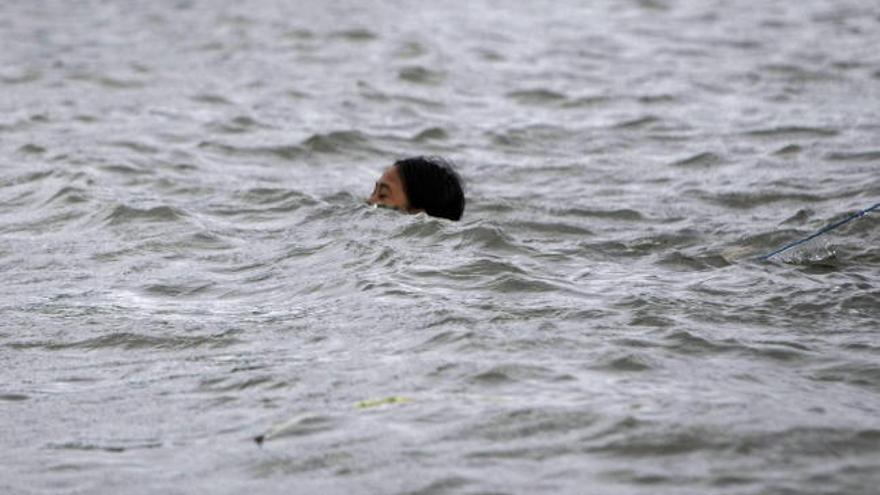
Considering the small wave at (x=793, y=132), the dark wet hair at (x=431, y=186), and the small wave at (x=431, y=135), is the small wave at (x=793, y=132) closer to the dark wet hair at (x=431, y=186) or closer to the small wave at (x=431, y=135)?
the small wave at (x=431, y=135)

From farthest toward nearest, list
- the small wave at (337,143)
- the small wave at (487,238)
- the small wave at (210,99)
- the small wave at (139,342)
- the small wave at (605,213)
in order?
1. the small wave at (210,99)
2. the small wave at (337,143)
3. the small wave at (605,213)
4. the small wave at (487,238)
5. the small wave at (139,342)

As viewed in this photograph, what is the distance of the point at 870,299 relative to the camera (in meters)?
6.77

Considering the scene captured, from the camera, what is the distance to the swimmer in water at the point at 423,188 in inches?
338

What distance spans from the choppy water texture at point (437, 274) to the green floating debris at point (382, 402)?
1 cm

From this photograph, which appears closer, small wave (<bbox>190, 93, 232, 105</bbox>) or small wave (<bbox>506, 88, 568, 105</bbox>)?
small wave (<bbox>190, 93, 232, 105</bbox>)

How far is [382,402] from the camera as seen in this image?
523 cm

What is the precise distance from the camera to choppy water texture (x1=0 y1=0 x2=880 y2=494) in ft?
15.8

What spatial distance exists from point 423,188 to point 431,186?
0.05 meters

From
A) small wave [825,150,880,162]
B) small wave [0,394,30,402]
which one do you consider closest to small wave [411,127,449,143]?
small wave [825,150,880,162]

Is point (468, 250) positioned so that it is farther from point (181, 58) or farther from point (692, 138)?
point (181, 58)

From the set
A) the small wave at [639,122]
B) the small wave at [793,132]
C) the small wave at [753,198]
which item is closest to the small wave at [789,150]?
the small wave at [793,132]

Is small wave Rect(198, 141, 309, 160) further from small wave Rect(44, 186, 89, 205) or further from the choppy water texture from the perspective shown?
small wave Rect(44, 186, 89, 205)

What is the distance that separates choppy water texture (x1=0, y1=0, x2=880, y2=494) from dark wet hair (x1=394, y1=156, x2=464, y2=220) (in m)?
0.23

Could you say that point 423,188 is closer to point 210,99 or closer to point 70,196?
point 70,196
